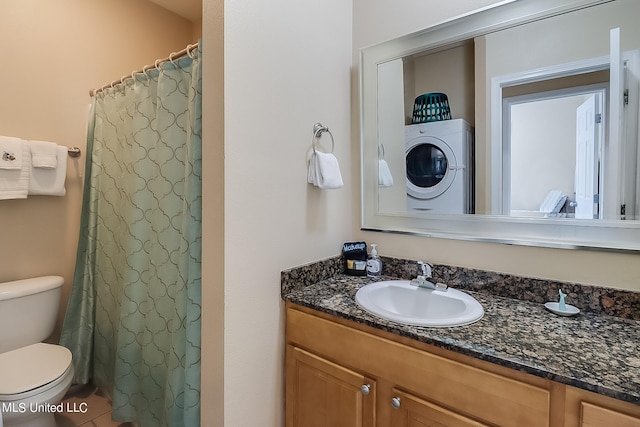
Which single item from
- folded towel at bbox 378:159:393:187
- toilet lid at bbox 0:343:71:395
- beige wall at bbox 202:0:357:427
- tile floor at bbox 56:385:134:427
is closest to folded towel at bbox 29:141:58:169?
toilet lid at bbox 0:343:71:395

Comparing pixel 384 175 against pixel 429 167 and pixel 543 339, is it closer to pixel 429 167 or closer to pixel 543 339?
pixel 429 167

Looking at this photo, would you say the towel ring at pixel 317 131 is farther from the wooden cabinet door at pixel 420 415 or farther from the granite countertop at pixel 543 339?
the wooden cabinet door at pixel 420 415

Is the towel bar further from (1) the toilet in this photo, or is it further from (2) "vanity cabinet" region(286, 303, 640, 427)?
(2) "vanity cabinet" region(286, 303, 640, 427)

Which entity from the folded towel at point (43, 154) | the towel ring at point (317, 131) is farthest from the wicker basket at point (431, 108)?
the folded towel at point (43, 154)

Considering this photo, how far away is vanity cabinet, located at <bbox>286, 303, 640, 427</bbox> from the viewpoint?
726mm

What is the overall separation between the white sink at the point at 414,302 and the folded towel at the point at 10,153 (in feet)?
6.24

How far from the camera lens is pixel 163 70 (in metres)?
1.41

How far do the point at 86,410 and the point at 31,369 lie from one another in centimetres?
56

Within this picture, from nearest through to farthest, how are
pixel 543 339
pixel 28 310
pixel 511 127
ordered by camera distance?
pixel 543 339, pixel 511 127, pixel 28 310

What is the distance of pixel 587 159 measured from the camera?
1067 mm

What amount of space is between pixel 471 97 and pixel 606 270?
31.4 inches

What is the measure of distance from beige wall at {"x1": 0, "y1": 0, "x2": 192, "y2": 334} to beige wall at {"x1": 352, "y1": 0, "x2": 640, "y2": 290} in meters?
1.69

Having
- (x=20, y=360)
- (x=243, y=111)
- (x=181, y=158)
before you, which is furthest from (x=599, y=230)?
(x=20, y=360)

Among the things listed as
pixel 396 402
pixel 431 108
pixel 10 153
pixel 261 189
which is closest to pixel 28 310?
pixel 10 153
